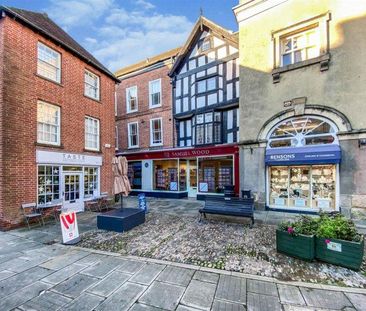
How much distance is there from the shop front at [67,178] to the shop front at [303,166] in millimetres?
9287

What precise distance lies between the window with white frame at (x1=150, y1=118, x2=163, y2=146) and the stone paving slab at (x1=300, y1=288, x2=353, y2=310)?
1352 cm

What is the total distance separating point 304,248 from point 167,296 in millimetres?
3312

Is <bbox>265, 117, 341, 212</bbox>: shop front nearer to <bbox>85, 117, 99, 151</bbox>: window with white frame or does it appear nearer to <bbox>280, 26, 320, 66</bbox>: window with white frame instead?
<bbox>280, 26, 320, 66</bbox>: window with white frame

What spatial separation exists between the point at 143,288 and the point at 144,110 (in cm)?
1454

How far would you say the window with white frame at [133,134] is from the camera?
1722 cm

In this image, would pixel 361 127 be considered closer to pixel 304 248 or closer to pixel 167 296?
pixel 304 248

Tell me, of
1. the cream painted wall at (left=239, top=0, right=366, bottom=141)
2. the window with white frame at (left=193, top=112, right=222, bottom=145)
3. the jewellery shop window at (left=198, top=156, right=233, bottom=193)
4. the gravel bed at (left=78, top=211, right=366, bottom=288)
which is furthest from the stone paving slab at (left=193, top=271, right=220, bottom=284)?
the window with white frame at (left=193, top=112, right=222, bottom=145)

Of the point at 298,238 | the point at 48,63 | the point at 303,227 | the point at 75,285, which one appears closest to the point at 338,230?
the point at 303,227

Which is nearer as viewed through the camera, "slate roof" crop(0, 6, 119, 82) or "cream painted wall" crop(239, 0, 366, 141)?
"slate roof" crop(0, 6, 119, 82)

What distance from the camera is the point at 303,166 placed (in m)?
9.63

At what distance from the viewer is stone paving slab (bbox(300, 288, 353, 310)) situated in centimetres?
329

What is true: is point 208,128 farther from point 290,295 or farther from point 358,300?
point 358,300

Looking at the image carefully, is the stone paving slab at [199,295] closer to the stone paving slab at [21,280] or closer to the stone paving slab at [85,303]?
the stone paving slab at [85,303]

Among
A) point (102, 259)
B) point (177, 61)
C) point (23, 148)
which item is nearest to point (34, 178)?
point (23, 148)
